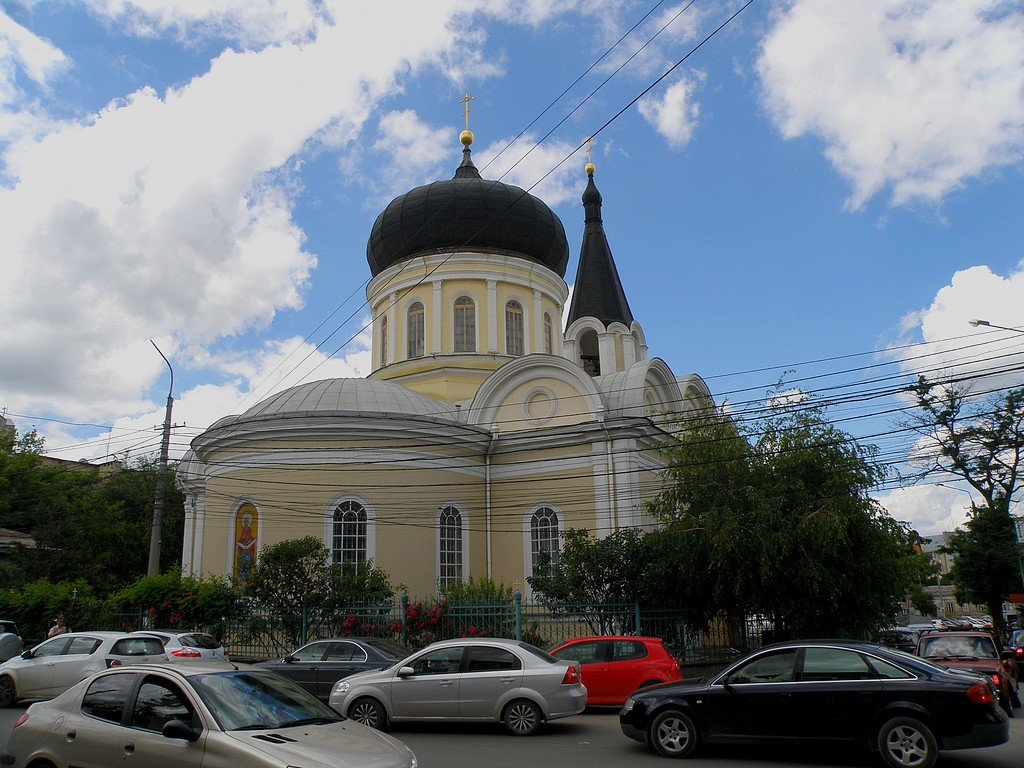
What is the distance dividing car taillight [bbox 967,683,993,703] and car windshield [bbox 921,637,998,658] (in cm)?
590

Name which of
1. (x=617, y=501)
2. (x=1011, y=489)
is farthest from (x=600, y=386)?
(x=1011, y=489)

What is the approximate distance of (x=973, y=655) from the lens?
513 inches

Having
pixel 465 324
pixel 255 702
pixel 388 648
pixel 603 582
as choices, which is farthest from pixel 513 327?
pixel 255 702

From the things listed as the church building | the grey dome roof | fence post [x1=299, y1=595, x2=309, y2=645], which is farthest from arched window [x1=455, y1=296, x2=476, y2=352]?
fence post [x1=299, y1=595, x2=309, y2=645]

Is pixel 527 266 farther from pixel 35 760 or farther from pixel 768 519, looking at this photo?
pixel 35 760

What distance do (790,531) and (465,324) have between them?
1553 cm


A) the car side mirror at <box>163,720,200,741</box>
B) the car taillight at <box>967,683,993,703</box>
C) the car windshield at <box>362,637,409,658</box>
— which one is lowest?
the car taillight at <box>967,683,993,703</box>

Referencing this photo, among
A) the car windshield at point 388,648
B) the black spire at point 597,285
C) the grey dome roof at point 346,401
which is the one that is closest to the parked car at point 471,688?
the car windshield at point 388,648

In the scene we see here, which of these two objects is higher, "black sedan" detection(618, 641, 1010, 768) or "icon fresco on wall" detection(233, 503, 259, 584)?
"icon fresco on wall" detection(233, 503, 259, 584)

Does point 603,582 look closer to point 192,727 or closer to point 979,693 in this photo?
point 979,693

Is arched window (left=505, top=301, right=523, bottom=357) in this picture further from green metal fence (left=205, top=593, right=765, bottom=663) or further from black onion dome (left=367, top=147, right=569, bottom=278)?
green metal fence (left=205, top=593, right=765, bottom=663)

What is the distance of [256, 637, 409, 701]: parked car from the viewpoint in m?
12.5

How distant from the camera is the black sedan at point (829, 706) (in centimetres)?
781

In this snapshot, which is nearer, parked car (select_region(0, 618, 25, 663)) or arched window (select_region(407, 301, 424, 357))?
parked car (select_region(0, 618, 25, 663))
